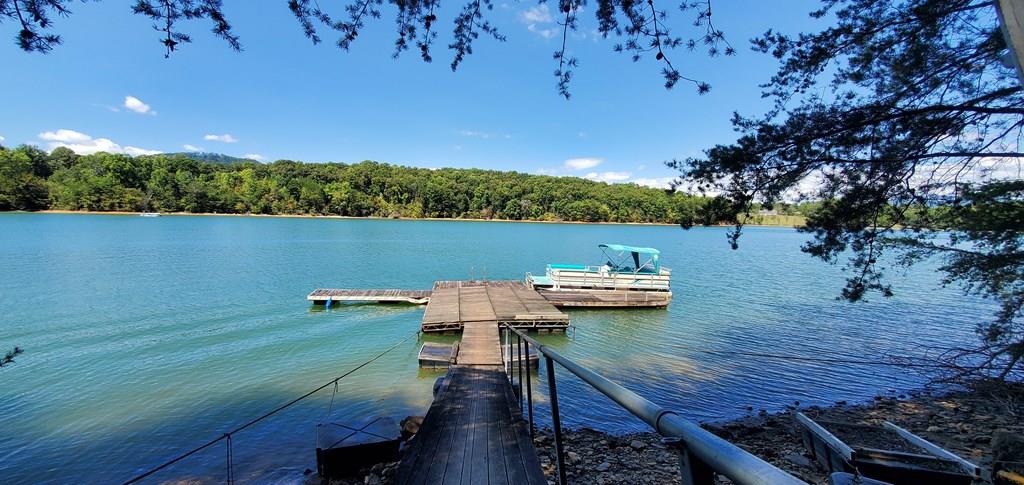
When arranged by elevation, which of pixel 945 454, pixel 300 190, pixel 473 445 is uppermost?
pixel 300 190

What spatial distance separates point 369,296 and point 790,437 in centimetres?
1641

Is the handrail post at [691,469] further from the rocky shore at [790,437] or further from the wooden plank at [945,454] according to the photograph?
the wooden plank at [945,454]

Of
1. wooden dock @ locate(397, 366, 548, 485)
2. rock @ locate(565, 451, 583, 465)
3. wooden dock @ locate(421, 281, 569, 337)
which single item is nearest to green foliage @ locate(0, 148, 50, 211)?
wooden dock @ locate(421, 281, 569, 337)

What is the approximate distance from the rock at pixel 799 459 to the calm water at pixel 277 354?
2485mm

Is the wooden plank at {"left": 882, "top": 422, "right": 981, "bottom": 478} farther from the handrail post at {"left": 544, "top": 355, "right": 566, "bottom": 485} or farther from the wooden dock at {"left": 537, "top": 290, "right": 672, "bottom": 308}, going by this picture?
the wooden dock at {"left": 537, "top": 290, "right": 672, "bottom": 308}

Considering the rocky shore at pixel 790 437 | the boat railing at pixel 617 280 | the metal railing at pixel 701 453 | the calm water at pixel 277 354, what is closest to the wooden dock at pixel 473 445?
the rocky shore at pixel 790 437

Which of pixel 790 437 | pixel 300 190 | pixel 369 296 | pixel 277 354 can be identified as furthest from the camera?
pixel 300 190

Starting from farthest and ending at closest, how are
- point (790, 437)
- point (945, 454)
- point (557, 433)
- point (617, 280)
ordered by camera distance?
1. point (617, 280)
2. point (790, 437)
3. point (945, 454)
4. point (557, 433)

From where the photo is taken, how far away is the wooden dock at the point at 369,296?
18672 mm

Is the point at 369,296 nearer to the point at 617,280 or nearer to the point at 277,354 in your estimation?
the point at 277,354

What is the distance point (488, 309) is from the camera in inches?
624

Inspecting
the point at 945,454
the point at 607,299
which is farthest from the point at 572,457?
the point at 607,299

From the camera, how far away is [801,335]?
1639 cm

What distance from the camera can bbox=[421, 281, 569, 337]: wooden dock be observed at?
47.1ft
